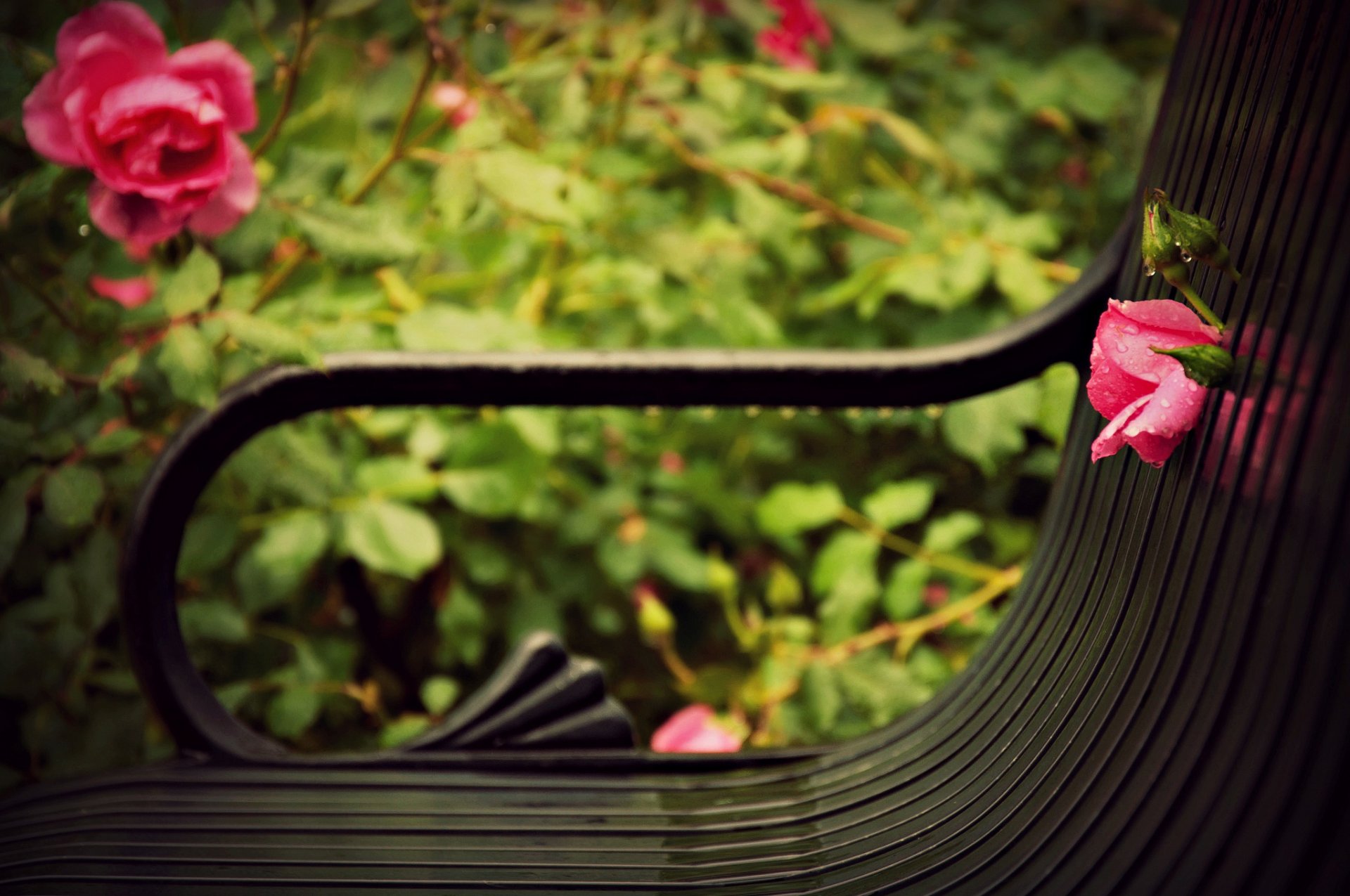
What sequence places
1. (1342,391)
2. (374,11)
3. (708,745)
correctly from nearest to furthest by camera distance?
(1342,391) < (708,745) < (374,11)

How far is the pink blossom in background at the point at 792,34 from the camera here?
1505 mm

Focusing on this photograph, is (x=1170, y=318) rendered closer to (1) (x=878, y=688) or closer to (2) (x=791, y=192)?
(1) (x=878, y=688)

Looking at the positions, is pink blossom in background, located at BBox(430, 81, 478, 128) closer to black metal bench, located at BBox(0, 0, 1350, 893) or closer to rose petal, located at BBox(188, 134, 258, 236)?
rose petal, located at BBox(188, 134, 258, 236)

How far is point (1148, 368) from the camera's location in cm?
54

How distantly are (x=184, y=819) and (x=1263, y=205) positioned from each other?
782 millimetres

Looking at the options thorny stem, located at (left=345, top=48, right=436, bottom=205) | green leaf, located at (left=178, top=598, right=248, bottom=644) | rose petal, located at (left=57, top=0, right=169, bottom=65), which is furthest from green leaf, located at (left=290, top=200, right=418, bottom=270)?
green leaf, located at (left=178, top=598, right=248, bottom=644)

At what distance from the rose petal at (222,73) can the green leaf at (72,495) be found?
0.35m

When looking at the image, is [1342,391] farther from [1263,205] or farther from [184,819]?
[184,819]

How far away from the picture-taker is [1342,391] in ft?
1.49

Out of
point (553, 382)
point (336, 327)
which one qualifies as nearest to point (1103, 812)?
point (553, 382)

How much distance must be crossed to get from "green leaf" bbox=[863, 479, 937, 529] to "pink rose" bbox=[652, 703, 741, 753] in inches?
13.9

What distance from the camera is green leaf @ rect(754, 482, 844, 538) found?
1.40 meters

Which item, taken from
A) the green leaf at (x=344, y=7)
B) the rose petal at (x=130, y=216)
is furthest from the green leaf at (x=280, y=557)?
the green leaf at (x=344, y=7)

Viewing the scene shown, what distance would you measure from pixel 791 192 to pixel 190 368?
848 mm
